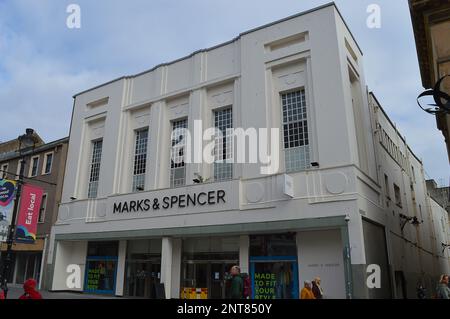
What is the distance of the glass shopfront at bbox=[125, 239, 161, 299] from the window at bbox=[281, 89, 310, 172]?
27.5ft

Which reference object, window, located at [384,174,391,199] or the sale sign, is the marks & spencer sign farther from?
window, located at [384,174,391,199]

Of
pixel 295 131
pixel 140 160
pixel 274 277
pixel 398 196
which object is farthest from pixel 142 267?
pixel 398 196

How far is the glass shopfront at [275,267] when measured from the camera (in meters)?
15.5

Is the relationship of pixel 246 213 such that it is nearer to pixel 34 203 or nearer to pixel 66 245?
pixel 34 203

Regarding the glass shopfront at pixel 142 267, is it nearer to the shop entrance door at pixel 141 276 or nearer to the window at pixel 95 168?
the shop entrance door at pixel 141 276

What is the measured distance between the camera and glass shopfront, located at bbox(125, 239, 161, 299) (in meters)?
19.2

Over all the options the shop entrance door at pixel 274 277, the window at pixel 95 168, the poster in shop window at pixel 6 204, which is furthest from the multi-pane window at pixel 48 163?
the shop entrance door at pixel 274 277

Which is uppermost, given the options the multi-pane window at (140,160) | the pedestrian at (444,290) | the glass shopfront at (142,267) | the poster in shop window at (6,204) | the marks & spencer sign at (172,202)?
the multi-pane window at (140,160)

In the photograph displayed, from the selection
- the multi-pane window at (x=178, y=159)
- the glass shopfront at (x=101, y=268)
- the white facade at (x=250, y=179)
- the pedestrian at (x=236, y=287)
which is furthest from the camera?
the glass shopfront at (x=101, y=268)

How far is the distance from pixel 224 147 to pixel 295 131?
3623 mm

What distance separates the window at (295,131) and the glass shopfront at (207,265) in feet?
15.0

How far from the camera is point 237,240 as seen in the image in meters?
17.3
